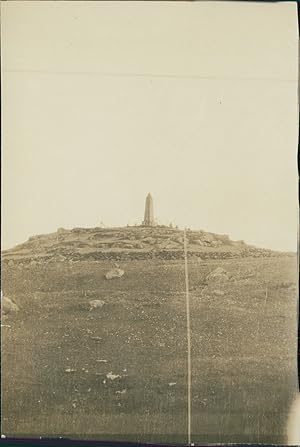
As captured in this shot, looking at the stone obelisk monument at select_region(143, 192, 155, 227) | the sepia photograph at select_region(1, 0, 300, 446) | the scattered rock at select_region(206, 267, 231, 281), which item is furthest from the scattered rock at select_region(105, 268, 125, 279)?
the scattered rock at select_region(206, 267, 231, 281)

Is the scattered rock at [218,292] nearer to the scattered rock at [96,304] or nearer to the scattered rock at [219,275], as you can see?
the scattered rock at [219,275]

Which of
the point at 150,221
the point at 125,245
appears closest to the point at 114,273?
the point at 125,245

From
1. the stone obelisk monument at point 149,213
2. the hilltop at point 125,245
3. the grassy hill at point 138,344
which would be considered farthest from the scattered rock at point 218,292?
the stone obelisk monument at point 149,213

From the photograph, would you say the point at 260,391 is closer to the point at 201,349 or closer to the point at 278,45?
the point at 201,349

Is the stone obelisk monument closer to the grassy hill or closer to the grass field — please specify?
the grassy hill

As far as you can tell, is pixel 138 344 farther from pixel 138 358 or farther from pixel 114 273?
pixel 114 273
